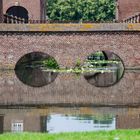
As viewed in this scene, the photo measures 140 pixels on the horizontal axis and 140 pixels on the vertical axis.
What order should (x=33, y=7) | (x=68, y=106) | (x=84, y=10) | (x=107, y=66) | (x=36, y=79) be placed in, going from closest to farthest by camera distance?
(x=68, y=106) → (x=36, y=79) → (x=107, y=66) → (x=33, y=7) → (x=84, y=10)

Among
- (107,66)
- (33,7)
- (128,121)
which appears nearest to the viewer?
(128,121)

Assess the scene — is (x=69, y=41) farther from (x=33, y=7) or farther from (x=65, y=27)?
(x=33, y=7)

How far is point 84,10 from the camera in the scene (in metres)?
62.8

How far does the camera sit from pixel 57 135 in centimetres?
963

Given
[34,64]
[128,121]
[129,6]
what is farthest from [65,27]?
[128,121]

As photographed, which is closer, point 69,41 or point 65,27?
point 65,27

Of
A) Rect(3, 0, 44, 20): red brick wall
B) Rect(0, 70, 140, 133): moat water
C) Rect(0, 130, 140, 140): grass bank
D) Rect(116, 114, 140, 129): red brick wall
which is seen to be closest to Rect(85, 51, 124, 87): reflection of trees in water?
Rect(0, 70, 140, 133): moat water

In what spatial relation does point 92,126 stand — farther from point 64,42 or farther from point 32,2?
point 32,2

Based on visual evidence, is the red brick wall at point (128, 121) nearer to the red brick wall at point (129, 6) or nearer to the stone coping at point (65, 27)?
the stone coping at point (65, 27)

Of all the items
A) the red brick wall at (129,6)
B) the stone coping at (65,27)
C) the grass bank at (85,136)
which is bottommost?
the grass bank at (85,136)

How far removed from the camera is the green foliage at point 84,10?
62.0 meters

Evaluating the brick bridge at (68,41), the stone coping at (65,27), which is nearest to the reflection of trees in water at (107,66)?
the brick bridge at (68,41)

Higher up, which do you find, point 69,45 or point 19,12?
point 19,12

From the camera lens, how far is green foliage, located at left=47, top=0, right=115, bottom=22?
62000 mm
